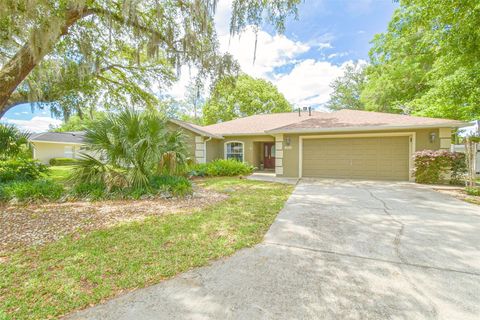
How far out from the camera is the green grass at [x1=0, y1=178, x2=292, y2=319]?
2029 millimetres

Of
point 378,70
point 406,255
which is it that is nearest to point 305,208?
point 406,255

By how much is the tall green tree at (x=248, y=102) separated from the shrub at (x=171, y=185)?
18.9 meters

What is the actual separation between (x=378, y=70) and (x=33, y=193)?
21665 millimetres

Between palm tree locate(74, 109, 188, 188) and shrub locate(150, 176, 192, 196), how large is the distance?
240 millimetres

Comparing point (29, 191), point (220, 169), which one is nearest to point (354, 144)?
point (220, 169)

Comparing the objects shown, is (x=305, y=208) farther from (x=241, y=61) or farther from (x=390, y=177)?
(x=390, y=177)

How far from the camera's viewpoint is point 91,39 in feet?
24.6

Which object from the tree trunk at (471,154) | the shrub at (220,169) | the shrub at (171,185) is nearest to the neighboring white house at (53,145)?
the shrub at (220,169)

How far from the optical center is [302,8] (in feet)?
20.0

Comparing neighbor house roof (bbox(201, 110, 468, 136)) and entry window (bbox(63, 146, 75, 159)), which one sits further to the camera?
entry window (bbox(63, 146, 75, 159))

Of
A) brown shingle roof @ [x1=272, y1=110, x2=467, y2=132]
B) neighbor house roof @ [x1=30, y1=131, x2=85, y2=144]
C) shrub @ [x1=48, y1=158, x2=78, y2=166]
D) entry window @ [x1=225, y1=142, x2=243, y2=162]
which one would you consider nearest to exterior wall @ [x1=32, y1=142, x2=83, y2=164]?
neighbor house roof @ [x1=30, y1=131, x2=85, y2=144]

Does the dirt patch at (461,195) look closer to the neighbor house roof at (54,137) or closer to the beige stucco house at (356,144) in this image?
the beige stucco house at (356,144)

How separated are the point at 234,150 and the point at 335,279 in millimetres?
11557

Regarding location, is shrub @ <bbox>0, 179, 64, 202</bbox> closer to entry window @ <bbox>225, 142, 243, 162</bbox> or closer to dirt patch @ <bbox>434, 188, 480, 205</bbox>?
entry window @ <bbox>225, 142, 243, 162</bbox>
